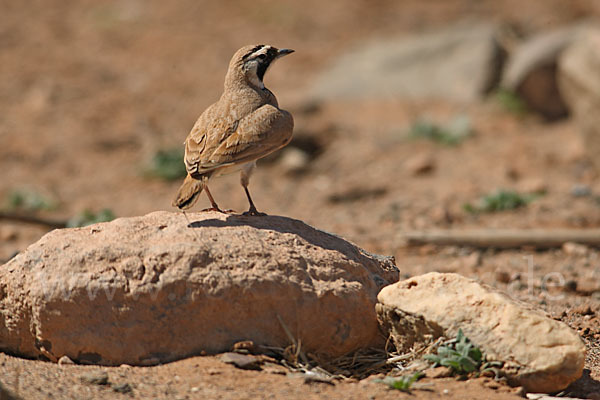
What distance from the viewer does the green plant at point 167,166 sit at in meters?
11.5

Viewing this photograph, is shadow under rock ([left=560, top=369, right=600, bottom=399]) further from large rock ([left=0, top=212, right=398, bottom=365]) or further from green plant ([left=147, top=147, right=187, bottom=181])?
green plant ([left=147, top=147, right=187, bottom=181])

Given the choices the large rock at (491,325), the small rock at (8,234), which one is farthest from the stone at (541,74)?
the large rock at (491,325)

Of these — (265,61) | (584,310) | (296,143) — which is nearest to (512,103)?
(296,143)

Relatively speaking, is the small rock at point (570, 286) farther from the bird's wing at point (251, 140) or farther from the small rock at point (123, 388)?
the small rock at point (123, 388)

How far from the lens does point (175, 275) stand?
4.70 metres

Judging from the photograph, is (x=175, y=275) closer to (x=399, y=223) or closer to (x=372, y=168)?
(x=399, y=223)

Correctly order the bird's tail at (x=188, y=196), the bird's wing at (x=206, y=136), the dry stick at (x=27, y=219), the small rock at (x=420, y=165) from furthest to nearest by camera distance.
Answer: the small rock at (x=420, y=165), the dry stick at (x=27, y=219), the bird's wing at (x=206, y=136), the bird's tail at (x=188, y=196)

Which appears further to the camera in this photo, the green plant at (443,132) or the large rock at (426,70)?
the large rock at (426,70)

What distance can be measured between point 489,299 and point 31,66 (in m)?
12.7

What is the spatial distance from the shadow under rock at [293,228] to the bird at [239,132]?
0.18 metres

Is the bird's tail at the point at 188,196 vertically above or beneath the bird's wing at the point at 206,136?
beneath

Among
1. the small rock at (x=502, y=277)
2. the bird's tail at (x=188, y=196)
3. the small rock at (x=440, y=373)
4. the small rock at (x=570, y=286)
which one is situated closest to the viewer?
the small rock at (x=440, y=373)

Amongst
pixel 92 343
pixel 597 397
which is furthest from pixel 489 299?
pixel 92 343

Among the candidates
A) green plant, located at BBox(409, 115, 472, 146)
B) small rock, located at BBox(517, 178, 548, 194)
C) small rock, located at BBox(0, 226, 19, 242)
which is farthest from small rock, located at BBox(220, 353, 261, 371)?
green plant, located at BBox(409, 115, 472, 146)
